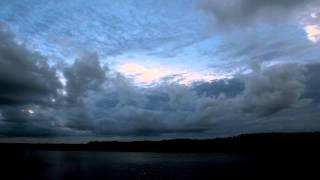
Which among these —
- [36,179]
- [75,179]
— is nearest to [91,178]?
[75,179]

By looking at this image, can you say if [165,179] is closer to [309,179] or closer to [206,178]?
[206,178]

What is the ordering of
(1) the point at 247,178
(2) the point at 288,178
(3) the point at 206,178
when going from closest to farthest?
(2) the point at 288,178 < (1) the point at 247,178 < (3) the point at 206,178

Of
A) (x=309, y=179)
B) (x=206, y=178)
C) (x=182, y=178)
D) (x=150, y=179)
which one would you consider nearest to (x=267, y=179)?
(x=309, y=179)

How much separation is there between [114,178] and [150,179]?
10.4 meters

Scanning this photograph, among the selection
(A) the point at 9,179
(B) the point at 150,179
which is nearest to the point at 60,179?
(A) the point at 9,179

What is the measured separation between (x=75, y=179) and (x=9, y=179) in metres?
15.7

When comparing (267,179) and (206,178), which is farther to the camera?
(206,178)

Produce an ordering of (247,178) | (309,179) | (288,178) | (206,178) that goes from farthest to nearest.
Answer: (206,178) → (247,178) → (288,178) → (309,179)

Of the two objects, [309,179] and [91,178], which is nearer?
[309,179]

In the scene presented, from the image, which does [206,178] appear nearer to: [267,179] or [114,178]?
[267,179]

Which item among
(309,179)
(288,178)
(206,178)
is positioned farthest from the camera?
(206,178)

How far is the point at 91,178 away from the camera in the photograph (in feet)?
276

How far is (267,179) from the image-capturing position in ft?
234

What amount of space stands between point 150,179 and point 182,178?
8.14 meters
